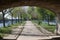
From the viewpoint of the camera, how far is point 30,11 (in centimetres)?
10238

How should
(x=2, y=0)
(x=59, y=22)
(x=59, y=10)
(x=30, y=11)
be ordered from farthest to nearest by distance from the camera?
1. (x=30, y=11)
2. (x=59, y=22)
3. (x=59, y=10)
4. (x=2, y=0)

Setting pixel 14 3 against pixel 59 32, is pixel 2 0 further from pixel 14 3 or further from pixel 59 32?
pixel 59 32

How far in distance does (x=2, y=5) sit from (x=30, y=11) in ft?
281

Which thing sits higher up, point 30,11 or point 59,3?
point 59,3

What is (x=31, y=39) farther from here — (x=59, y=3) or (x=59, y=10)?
(x=59, y=3)

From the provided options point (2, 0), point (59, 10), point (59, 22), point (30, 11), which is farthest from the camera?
point (30, 11)

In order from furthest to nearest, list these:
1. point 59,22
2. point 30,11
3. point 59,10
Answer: point 30,11, point 59,22, point 59,10

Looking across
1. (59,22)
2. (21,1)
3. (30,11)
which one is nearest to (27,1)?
(21,1)

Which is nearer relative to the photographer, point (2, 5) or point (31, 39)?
point (2, 5)

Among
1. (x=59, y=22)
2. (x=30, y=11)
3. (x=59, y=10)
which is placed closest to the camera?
(x=59, y=10)

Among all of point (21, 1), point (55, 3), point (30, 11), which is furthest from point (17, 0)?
point (30, 11)

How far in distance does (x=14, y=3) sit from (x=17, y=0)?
1.71 ft

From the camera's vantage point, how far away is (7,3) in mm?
16781

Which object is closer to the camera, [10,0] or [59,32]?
[10,0]
